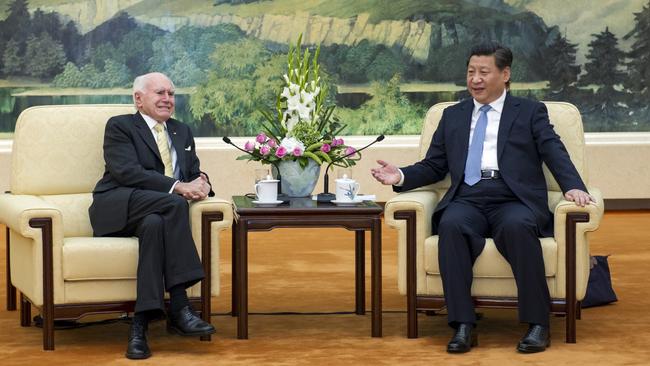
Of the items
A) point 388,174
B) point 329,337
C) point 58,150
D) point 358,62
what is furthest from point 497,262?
point 358,62

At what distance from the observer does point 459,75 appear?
34.3 feet

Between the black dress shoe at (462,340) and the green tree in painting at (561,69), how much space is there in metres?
5.85

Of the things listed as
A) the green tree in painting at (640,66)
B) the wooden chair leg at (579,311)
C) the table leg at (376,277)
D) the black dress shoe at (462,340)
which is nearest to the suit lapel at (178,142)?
the table leg at (376,277)

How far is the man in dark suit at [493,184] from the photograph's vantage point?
4.98 metres

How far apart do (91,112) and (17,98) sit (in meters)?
4.57

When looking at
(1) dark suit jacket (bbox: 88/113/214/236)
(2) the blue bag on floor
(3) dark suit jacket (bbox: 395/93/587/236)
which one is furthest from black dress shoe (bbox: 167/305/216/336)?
(2) the blue bag on floor

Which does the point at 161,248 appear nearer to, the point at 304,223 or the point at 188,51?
the point at 304,223

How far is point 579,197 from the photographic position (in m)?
5.08

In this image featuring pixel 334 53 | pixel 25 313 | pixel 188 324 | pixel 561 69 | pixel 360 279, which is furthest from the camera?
pixel 561 69

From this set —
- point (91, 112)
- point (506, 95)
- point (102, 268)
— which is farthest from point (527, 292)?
point (91, 112)

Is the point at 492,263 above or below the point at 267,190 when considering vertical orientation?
below

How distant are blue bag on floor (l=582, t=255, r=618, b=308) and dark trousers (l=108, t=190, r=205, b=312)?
203 centimetres

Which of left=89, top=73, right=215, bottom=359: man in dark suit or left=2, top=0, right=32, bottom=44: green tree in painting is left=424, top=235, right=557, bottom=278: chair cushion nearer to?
left=89, top=73, right=215, bottom=359: man in dark suit

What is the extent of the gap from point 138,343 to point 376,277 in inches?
42.0
